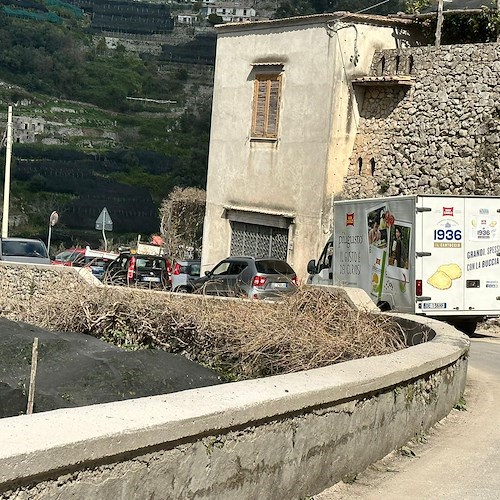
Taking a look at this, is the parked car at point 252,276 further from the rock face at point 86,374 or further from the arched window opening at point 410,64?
the rock face at point 86,374

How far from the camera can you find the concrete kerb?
15.2 feet

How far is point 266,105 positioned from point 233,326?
19114mm

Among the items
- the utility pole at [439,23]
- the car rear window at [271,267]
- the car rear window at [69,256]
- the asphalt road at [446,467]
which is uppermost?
the utility pole at [439,23]

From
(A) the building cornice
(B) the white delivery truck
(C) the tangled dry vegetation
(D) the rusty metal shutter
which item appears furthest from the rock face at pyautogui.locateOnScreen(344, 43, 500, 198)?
(C) the tangled dry vegetation

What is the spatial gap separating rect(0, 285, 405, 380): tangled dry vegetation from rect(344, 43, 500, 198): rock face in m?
13.3

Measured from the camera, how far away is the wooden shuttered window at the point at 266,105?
1232 inches

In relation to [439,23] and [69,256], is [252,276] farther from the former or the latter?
[69,256]

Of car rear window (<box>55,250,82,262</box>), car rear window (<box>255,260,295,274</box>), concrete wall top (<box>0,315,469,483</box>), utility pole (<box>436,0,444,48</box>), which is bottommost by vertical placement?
car rear window (<box>55,250,82,262</box>)

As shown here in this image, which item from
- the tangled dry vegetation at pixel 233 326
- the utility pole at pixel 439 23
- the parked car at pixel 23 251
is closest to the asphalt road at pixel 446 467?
the tangled dry vegetation at pixel 233 326

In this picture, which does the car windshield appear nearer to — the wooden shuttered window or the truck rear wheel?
the wooden shuttered window

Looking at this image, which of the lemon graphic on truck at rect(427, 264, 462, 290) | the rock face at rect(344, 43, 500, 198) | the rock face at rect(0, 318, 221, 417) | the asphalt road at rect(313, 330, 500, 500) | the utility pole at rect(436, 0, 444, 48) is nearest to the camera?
the asphalt road at rect(313, 330, 500, 500)

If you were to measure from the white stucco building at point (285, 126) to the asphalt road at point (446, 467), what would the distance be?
1910cm

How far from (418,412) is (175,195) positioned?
3260cm

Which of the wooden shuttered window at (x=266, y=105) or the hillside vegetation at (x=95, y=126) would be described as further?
the hillside vegetation at (x=95, y=126)
